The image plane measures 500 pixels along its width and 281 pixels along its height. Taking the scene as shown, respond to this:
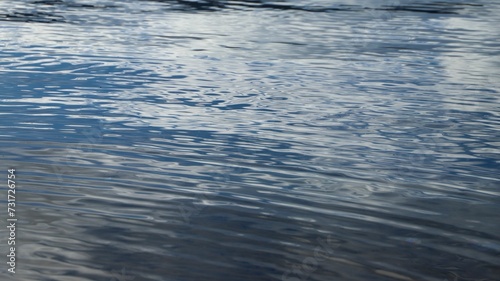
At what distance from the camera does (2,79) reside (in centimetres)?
1256

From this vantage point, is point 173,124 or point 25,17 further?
point 25,17

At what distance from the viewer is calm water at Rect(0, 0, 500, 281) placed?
595 cm

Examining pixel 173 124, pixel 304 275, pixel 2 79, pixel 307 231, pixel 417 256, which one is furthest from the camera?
pixel 2 79

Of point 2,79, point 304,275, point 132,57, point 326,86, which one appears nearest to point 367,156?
point 304,275

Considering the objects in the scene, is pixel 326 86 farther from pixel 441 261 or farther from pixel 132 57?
pixel 441 261

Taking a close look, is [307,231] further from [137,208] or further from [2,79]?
[2,79]

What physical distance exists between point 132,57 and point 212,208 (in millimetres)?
8441

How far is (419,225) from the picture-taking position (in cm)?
669

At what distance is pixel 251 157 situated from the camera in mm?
8570

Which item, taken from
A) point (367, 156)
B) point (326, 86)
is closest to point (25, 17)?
point (326, 86)

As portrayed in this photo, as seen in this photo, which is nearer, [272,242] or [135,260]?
[135,260]

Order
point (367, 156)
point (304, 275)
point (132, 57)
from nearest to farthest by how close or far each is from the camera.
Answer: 1. point (304, 275)
2. point (367, 156)
3. point (132, 57)

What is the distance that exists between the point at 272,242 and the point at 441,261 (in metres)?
1.12

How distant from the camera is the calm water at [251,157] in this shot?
595 centimetres
